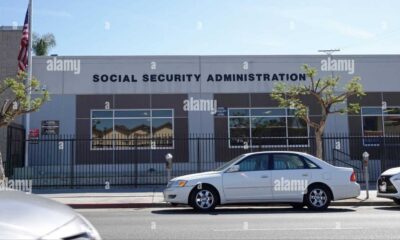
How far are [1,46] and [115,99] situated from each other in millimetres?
6617

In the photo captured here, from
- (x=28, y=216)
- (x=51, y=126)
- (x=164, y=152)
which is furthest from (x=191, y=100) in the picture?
(x=28, y=216)

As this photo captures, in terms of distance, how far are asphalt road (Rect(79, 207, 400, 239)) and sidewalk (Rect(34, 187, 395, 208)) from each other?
3.87 feet

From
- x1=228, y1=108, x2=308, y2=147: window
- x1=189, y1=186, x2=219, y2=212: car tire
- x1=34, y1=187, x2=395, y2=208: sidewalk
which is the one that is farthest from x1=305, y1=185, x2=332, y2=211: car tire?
x1=228, y1=108, x2=308, y2=147: window

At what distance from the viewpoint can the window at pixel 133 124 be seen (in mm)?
24859

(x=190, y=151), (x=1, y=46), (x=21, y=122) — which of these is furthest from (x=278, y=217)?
(x=1, y=46)

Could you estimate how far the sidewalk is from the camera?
14.0m

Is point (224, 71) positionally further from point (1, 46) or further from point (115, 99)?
point (1, 46)

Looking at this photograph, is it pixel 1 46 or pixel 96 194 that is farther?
pixel 1 46

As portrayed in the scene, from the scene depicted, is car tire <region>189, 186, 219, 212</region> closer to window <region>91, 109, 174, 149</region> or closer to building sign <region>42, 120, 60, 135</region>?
window <region>91, 109, 174, 149</region>

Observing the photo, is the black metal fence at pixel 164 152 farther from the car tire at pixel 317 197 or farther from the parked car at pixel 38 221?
the parked car at pixel 38 221

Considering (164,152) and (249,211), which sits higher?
(164,152)

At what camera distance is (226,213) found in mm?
11891

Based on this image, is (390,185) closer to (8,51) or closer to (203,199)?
(203,199)

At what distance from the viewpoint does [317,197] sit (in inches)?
489
